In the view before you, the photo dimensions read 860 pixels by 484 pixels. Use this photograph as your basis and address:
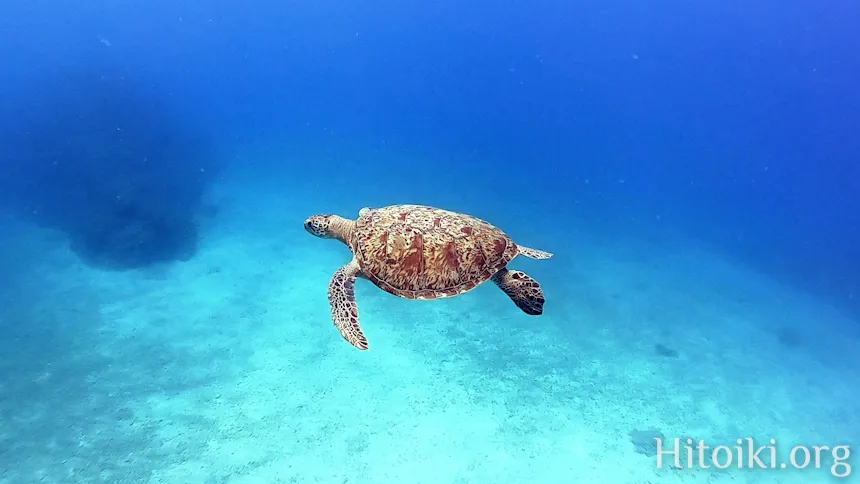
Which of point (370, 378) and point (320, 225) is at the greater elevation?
point (320, 225)

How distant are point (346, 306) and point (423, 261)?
1.08 meters

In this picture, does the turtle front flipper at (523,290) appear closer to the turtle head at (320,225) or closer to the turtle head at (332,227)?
the turtle head at (332,227)

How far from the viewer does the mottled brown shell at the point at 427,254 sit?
5.30m

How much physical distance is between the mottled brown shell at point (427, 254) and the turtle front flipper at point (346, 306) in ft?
0.87

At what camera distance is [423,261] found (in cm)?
529

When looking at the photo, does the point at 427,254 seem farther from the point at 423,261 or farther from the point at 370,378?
the point at 370,378

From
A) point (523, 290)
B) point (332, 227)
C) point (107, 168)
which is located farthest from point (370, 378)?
point (107, 168)

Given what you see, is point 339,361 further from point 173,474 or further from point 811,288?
point 811,288

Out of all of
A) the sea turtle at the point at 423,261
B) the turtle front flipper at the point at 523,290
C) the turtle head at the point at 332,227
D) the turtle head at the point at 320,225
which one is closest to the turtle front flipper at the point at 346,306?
the sea turtle at the point at 423,261

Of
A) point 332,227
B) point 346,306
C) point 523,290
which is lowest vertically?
point 346,306

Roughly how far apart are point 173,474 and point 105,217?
9.29m

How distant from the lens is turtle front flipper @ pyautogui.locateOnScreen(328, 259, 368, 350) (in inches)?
203

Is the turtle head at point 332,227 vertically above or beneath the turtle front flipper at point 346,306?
above

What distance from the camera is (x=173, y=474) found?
6328 mm
